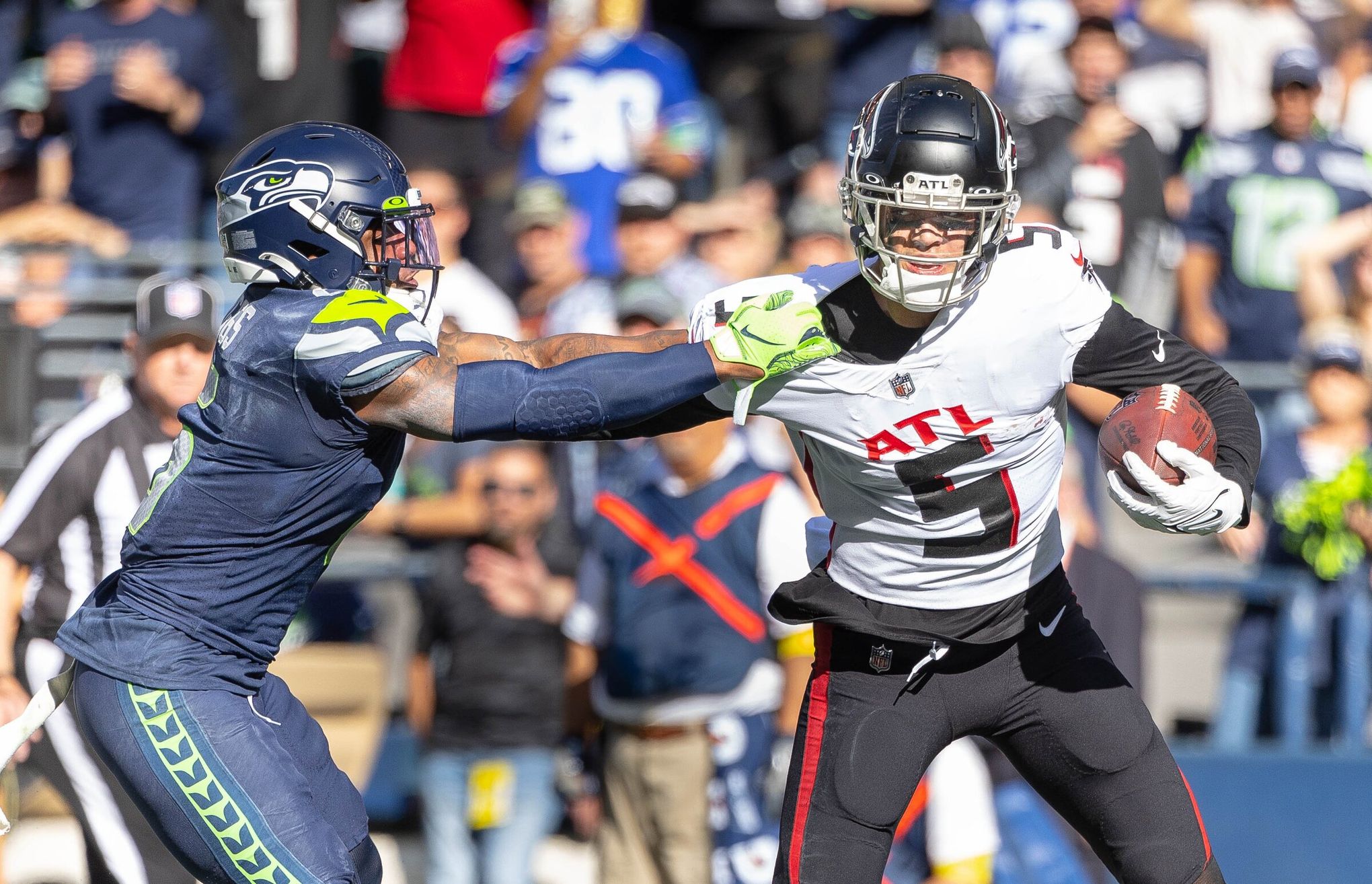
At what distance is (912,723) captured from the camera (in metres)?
3.94

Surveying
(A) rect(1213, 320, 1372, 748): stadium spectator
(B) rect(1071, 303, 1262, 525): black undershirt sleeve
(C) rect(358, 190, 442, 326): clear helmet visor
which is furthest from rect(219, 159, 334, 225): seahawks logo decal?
(A) rect(1213, 320, 1372, 748): stadium spectator

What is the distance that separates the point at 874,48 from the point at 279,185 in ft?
18.0

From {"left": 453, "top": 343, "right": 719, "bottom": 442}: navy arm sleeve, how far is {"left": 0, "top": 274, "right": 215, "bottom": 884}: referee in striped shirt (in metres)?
1.99

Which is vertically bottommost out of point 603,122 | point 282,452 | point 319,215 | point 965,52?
point 603,122

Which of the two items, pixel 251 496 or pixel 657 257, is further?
pixel 657 257

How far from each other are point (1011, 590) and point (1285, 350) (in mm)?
4561

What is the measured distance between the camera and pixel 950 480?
3.92 metres

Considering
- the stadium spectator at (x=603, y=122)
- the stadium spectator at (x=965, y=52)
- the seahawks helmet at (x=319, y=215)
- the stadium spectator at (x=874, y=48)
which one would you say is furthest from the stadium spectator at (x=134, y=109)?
the seahawks helmet at (x=319, y=215)

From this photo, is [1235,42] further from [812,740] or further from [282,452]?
[282,452]

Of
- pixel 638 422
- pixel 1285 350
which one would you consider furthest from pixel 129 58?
pixel 1285 350

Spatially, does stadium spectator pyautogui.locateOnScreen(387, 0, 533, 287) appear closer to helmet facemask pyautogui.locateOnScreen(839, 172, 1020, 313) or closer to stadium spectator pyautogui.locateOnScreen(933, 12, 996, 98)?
stadium spectator pyautogui.locateOnScreen(933, 12, 996, 98)

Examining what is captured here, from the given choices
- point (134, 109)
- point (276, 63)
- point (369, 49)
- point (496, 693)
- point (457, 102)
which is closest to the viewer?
point (496, 693)

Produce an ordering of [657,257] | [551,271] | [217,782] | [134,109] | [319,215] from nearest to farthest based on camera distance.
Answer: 1. [217,782]
2. [319,215]
3. [657,257]
4. [551,271]
5. [134,109]

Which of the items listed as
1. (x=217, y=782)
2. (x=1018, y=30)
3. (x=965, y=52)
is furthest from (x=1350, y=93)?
(x=217, y=782)
